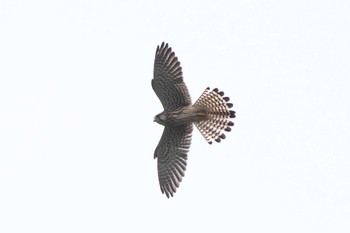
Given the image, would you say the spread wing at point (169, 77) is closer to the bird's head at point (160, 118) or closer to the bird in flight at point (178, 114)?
the bird in flight at point (178, 114)

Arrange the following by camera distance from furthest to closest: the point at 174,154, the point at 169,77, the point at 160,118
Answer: the point at 174,154 → the point at 160,118 → the point at 169,77

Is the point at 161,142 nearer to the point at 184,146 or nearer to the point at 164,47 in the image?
the point at 184,146

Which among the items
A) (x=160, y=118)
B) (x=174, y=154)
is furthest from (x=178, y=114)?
(x=174, y=154)

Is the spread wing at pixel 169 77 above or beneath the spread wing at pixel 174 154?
above

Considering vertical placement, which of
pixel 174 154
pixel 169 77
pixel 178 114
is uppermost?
pixel 169 77

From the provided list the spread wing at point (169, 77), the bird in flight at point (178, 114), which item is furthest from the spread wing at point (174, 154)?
the spread wing at point (169, 77)

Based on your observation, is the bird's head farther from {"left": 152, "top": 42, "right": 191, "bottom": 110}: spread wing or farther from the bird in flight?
{"left": 152, "top": 42, "right": 191, "bottom": 110}: spread wing

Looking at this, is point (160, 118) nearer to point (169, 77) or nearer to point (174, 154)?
point (174, 154)
